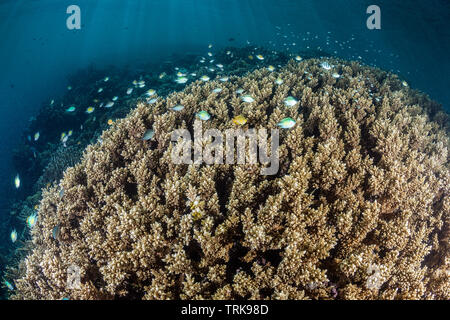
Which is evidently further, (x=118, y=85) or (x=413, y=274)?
(x=118, y=85)

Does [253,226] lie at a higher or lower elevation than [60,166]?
higher

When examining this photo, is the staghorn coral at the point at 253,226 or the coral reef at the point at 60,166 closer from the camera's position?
the staghorn coral at the point at 253,226

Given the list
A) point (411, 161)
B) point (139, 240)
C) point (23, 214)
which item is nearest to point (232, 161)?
point (139, 240)

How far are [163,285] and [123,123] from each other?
405 cm

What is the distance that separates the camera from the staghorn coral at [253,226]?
2674 millimetres

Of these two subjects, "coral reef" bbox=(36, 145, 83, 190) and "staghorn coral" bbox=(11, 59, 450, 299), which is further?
"coral reef" bbox=(36, 145, 83, 190)

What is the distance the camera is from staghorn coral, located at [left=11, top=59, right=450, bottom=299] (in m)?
2.67

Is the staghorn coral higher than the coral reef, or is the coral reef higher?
the staghorn coral

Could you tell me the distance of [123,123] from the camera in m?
5.33

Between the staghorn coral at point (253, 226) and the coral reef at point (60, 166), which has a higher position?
the staghorn coral at point (253, 226)

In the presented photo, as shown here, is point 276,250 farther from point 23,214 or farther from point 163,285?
point 23,214

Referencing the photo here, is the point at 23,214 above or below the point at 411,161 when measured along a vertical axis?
below

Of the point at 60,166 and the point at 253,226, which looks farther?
the point at 60,166

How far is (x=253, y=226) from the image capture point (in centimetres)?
286
